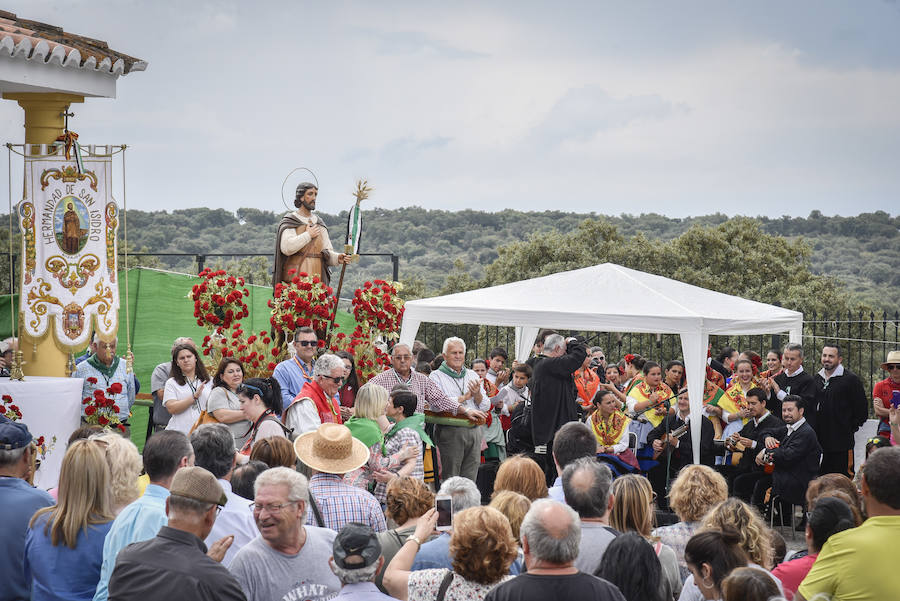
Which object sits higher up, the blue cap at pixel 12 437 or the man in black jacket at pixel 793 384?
the blue cap at pixel 12 437

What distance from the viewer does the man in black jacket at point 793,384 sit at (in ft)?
33.2

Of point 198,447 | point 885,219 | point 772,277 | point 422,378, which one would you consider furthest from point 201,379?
point 885,219

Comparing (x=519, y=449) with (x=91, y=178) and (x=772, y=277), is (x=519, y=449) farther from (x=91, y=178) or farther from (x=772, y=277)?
(x=772, y=277)

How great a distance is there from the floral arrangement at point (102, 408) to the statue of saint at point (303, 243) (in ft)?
6.81

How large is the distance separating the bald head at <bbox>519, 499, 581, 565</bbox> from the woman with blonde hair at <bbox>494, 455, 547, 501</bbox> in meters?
1.63

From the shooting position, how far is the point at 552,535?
141 inches

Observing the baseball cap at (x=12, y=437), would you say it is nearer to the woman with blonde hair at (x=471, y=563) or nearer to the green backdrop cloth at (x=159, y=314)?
the woman with blonde hair at (x=471, y=563)

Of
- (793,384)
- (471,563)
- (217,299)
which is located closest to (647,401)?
(793,384)

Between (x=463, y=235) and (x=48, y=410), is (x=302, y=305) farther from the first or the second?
(x=463, y=235)

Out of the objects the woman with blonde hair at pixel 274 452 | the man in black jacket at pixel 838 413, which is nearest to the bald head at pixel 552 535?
the woman with blonde hair at pixel 274 452

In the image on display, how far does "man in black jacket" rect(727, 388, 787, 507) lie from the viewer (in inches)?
372

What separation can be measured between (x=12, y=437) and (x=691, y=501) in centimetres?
330

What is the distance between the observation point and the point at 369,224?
150ft

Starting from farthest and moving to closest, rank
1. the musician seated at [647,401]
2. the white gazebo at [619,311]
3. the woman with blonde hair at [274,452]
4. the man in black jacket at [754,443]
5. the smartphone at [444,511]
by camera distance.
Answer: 1. the white gazebo at [619,311]
2. the musician seated at [647,401]
3. the man in black jacket at [754,443]
4. the woman with blonde hair at [274,452]
5. the smartphone at [444,511]
